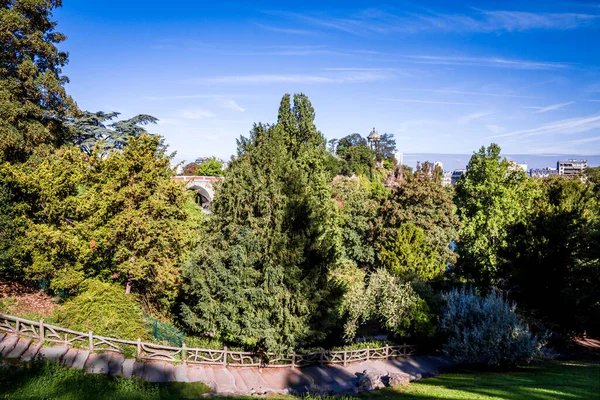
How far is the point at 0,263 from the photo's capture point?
58.9 ft

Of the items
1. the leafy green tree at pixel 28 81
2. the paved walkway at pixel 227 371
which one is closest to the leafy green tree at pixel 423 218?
the paved walkway at pixel 227 371

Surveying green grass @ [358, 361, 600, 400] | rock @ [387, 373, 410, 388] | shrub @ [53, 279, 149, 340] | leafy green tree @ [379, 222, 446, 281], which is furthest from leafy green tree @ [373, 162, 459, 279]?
shrub @ [53, 279, 149, 340]

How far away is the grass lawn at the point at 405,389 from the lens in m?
11.7

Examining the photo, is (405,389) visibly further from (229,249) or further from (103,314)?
(103,314)

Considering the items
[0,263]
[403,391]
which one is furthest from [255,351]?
[0,263]

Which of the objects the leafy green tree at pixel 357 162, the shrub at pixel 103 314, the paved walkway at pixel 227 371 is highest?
the leafy green tree at pixel 357 162

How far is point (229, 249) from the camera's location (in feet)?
60.8

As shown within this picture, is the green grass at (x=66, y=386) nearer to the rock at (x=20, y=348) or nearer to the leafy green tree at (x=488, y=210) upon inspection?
the rock at (x=20, y=348)

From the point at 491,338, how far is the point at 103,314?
59.8 ft

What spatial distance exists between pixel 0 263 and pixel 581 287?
31196mm

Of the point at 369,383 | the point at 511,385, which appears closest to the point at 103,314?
the point at 369,383

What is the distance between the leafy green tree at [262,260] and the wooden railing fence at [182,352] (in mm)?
844

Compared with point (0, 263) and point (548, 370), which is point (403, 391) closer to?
point (548, 370)

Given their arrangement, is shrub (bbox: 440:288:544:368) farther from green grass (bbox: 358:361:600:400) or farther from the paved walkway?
the paved walkway
